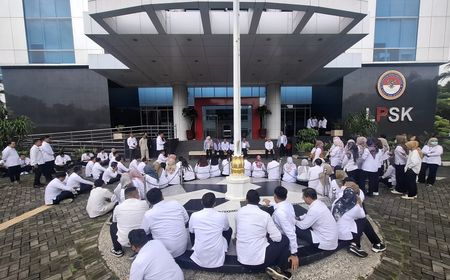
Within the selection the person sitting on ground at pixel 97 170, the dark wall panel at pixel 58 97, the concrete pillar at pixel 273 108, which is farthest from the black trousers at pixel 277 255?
the dark wall panel at pixel 58 97

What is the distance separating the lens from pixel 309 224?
352 centimetres

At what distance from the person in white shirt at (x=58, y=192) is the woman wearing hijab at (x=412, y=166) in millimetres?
9187

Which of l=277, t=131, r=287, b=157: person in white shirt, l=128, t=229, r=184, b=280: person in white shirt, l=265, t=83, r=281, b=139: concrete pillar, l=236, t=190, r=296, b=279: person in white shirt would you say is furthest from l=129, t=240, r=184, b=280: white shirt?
l=265, t=83, r=281, b=139: concrete pillar

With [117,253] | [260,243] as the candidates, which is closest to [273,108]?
[260,243]

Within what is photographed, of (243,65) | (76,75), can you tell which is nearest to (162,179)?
(243,65)

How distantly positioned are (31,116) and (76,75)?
13.8 ft

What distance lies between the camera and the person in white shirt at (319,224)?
3469 millimetres

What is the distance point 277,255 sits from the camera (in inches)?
125

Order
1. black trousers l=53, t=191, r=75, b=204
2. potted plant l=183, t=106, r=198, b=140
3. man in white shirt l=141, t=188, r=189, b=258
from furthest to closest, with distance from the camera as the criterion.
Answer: potted plant l=183, t=106, r=198, b=140
black trousers l=53, t=191, r=75, b=204
man in white shirt l=141, t=188, r=189, b=258

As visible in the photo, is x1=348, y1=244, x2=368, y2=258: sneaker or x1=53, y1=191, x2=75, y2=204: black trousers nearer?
x1=348, y1=244, x2=368, y2=258: sneaker

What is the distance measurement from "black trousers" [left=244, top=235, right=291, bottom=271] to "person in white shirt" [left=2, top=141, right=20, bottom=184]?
9.56 meters

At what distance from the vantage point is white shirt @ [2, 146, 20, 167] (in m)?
8.34

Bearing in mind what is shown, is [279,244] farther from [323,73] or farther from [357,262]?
[323,73]

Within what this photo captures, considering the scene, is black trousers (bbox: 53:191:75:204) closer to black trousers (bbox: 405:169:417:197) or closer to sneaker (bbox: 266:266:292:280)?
sneaker (bbox: 266:266:292:280)
